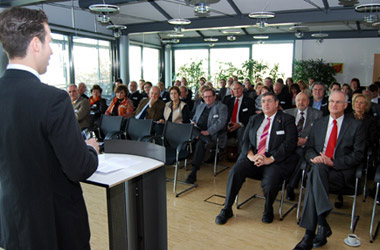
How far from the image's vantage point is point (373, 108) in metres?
5.16

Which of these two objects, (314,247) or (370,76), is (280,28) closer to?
(370,76)

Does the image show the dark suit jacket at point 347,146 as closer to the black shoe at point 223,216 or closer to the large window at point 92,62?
the black shoe at point 223,216

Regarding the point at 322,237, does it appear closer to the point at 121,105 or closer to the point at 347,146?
the point at 347,146

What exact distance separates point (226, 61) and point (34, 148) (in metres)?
14.0

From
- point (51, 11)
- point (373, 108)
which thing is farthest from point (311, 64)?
point (51, 11)

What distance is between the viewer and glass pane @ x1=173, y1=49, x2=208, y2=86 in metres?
14.8

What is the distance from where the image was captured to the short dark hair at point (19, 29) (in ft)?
4.17

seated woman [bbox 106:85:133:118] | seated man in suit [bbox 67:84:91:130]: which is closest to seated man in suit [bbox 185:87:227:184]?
seated woman [bbox 106:85:133:118]

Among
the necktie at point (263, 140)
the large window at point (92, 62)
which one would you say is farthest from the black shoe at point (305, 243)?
the large window at point (92, 62)

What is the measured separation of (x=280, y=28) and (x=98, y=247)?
471 inches

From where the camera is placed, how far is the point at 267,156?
3.77m

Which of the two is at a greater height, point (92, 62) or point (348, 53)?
point (348, 53)

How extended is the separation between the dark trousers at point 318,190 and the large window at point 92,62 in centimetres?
833

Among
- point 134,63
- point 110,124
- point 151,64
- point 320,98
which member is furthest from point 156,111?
point 151,64
